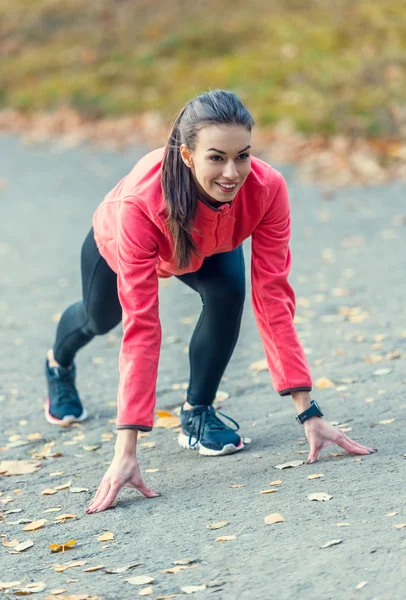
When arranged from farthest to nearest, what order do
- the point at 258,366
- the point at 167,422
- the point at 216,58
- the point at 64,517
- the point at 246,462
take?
the point at 216,58
the point at 258,366
the point at 167,422
the point at 246,462
the point at 64,517

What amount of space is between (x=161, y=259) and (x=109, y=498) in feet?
3.11

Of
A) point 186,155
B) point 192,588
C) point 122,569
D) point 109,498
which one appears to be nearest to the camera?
point 192,588

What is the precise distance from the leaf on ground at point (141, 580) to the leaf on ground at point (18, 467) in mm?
1423

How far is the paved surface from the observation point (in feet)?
9.84

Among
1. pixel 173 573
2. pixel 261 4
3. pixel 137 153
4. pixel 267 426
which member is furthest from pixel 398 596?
pixel 261 4

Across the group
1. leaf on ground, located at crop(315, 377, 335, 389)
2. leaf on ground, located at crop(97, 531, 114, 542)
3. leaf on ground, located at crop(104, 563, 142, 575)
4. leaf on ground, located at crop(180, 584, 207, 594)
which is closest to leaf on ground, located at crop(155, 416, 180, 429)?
leaf on ground, located at crop(315, 377, 335, 389)

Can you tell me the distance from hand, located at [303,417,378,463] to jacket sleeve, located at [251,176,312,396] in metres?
0.15

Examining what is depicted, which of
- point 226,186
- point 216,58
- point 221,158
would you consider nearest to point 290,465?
point 226,186

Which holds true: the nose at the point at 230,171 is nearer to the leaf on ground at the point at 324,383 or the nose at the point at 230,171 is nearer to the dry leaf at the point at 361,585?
the dry leaf at the point at 361,585

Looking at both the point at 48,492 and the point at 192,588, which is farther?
the point at 48,492

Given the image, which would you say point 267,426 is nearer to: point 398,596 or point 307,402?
point 307,402

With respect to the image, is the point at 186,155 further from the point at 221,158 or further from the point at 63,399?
the point at 63,399

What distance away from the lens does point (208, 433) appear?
425 cm

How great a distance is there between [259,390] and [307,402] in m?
1.45
